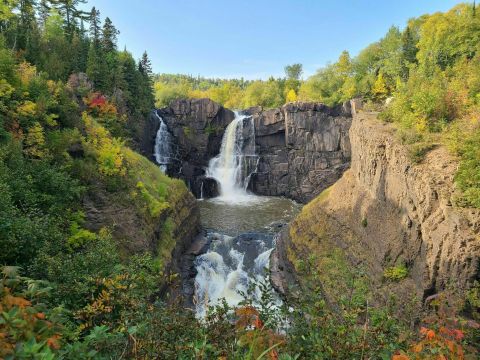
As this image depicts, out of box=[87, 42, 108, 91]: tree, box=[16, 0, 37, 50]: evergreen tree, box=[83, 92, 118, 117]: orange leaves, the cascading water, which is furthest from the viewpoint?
box=[87, 42, 108, 91]: tree

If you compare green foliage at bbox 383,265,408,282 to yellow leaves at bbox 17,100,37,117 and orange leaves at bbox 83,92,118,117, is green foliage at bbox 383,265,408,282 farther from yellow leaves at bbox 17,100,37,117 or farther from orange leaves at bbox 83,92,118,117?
orange leaves at bbox 83,92,118,117

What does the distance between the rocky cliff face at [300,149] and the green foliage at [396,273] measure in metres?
27.7

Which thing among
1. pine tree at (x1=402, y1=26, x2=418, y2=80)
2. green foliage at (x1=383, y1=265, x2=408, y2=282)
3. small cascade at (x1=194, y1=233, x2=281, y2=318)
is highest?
pine tree at (x1=402, y1=26, x2=418, y2=80)

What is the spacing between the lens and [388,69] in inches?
1656

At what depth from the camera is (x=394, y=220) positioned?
46.6ft

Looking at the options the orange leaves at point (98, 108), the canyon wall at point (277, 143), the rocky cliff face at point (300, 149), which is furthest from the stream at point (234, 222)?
the orange leaves at point (98, 108)

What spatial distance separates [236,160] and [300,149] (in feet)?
28.9

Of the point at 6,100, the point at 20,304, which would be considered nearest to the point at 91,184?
the point at 6,100

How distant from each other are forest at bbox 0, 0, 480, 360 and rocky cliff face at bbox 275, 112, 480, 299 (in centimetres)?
76

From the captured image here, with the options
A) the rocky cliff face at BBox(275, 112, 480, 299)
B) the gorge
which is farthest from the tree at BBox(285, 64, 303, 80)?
the rocky cliff face at BBox(275, 112, 480, 299)

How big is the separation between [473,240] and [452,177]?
2515 millimetres

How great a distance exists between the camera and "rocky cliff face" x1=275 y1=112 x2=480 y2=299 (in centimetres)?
1034

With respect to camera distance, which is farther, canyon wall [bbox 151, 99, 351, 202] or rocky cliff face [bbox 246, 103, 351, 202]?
canyon wall [bbox 151, 99, 351, 202]

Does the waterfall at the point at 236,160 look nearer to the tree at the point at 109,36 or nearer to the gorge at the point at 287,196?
the gorge at the point at 287,196
